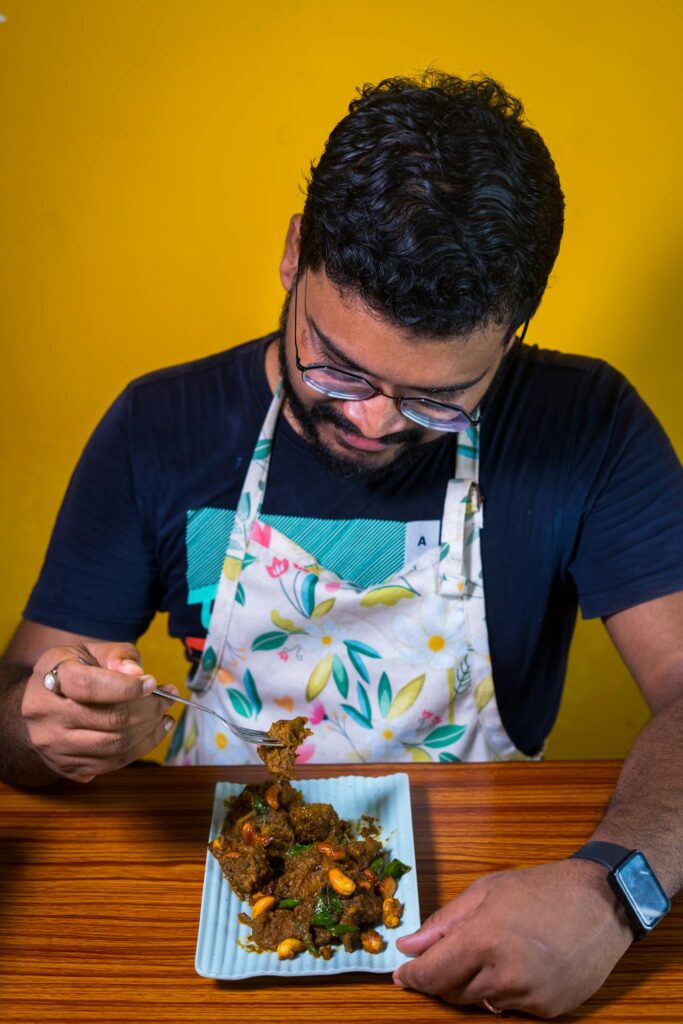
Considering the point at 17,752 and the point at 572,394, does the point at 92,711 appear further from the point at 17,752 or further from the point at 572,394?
the point at 572,394

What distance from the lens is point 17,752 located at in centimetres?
156

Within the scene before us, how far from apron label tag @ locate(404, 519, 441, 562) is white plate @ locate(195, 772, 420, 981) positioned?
0.43m

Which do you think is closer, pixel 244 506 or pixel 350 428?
pixel 350 428

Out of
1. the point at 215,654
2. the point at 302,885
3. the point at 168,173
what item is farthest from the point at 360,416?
the point at 168,173

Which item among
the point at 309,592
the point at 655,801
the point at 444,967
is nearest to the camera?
the point at 444,967

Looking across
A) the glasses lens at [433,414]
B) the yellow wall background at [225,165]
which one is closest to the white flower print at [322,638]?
the glasses lens at [433,414]

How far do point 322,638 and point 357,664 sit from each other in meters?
0.08

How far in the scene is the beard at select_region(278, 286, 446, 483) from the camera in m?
1.69

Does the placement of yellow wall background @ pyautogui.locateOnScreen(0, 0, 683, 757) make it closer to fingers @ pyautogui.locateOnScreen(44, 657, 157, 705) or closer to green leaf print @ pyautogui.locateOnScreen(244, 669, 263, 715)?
green leaf print @ pyautogui.locateOnScreen(244, 669, 263, 715)

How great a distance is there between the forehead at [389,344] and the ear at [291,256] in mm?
145

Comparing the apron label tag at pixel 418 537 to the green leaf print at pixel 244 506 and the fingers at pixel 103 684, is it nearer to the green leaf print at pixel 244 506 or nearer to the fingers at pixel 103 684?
the green leaf print at pixel 244 506

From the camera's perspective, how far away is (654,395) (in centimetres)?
264

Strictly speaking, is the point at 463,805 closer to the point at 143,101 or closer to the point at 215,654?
the point at 215,654

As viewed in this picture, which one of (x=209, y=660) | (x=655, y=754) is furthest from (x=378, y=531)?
(x=655, y=754)
